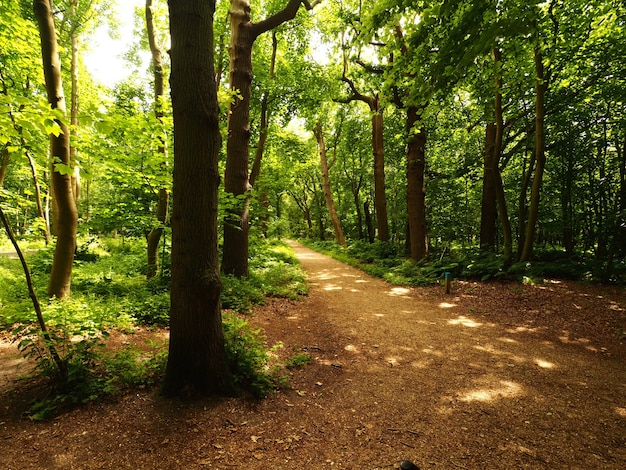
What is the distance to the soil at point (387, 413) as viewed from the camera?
2.52m

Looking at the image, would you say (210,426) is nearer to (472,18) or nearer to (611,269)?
(472,18)

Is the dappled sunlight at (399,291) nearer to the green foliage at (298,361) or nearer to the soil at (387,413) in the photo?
the soil at (387,413)

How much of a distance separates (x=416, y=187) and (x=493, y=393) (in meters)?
9.39

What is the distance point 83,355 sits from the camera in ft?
10.3

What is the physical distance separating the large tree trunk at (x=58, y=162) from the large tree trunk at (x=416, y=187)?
10.6 meters

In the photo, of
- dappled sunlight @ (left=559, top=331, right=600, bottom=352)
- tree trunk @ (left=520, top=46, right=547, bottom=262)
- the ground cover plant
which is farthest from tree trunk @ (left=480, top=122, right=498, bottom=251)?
the ground cover plant

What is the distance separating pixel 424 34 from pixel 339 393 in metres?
4.97

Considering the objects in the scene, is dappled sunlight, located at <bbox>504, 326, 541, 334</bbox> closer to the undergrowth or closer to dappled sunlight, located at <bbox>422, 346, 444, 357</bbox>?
dappled sunlight, located at <bbox>422, 346, 444, 357</bbox>

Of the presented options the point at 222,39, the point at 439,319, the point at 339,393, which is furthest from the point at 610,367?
the point at 222,39

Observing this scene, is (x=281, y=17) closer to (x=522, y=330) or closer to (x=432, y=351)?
(x=432, y=351)

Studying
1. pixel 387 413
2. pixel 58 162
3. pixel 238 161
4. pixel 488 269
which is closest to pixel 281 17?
pixel 238 161

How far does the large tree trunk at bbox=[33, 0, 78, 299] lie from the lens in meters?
5.25

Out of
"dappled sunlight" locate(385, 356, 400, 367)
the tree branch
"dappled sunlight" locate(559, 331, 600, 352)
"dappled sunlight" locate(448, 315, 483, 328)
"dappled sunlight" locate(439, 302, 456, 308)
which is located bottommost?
"dappled sunlight" locate(448, 315, 483, 328)

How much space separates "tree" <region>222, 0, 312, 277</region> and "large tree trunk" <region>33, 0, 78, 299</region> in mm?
3251
